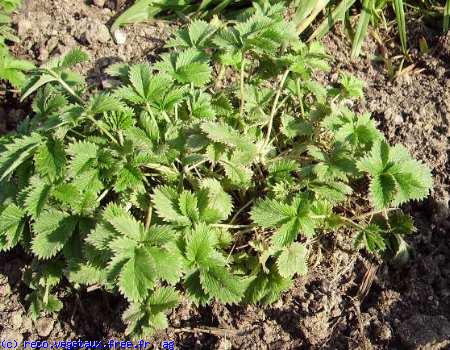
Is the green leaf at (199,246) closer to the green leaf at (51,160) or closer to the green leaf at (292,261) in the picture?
the green leaf at (292,261)

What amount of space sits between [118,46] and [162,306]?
1317 mm

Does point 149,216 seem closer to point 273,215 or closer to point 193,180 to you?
point 193,180

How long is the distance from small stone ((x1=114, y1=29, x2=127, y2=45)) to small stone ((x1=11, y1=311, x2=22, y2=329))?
125 centimetres

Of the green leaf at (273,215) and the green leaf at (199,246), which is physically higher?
the green leaf at (273,215)

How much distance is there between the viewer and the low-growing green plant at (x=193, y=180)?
1.72 metres

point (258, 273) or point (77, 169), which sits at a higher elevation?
point (77, 169)

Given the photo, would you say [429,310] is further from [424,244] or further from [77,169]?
[77,169]

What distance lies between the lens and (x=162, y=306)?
176cm

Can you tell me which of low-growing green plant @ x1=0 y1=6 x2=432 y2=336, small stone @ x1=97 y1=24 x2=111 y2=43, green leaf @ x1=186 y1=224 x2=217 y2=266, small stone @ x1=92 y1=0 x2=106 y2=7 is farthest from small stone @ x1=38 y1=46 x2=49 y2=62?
green leaf @ x1=186 y1=224 x2=217 y2=266

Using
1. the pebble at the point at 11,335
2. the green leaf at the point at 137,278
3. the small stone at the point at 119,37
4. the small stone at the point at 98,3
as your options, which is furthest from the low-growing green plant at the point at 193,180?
the small stone at the point at 98,3

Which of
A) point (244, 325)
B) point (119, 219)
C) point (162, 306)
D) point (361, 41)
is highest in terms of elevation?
point (361, 41)

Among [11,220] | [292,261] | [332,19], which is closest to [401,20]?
[332,19]

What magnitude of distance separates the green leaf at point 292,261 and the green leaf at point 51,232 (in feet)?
2.15

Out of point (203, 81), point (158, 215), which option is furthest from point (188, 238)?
point (203, 81)
